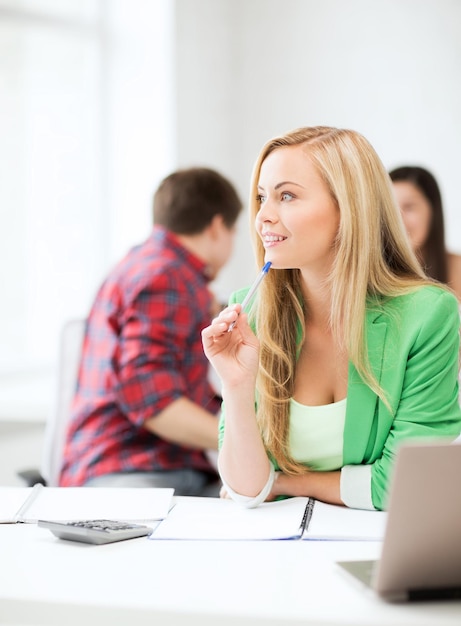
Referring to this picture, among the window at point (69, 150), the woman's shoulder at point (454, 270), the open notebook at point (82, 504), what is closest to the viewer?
the open notebook at point (82, 504)

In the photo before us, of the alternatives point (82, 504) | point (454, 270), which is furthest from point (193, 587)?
point (454, 270)

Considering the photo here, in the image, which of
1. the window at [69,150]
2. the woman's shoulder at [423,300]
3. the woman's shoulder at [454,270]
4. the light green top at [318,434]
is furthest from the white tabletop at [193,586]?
the window at [69,150]

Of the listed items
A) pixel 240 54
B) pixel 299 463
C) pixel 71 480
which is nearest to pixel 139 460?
pixel 71 480

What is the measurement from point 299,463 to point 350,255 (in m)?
0.39

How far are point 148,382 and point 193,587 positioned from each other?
147cm

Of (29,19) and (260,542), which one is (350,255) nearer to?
(260,542)

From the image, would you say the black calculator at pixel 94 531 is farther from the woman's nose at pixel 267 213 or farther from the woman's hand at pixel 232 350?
the woman's nose at pixel 267 213

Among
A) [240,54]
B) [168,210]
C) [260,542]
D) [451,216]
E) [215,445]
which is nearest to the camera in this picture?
[260,542]

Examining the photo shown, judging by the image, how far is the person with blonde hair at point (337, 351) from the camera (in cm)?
152

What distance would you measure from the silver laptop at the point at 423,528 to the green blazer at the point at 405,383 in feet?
1.67

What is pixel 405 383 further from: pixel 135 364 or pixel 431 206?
pixel 431 206

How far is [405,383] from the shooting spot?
5.07ft

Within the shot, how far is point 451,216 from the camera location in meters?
3.87

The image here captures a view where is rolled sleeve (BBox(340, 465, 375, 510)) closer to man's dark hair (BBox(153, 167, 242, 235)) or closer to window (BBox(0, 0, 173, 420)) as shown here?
man's dark hair (BBox(153, 167, 242, 235))
